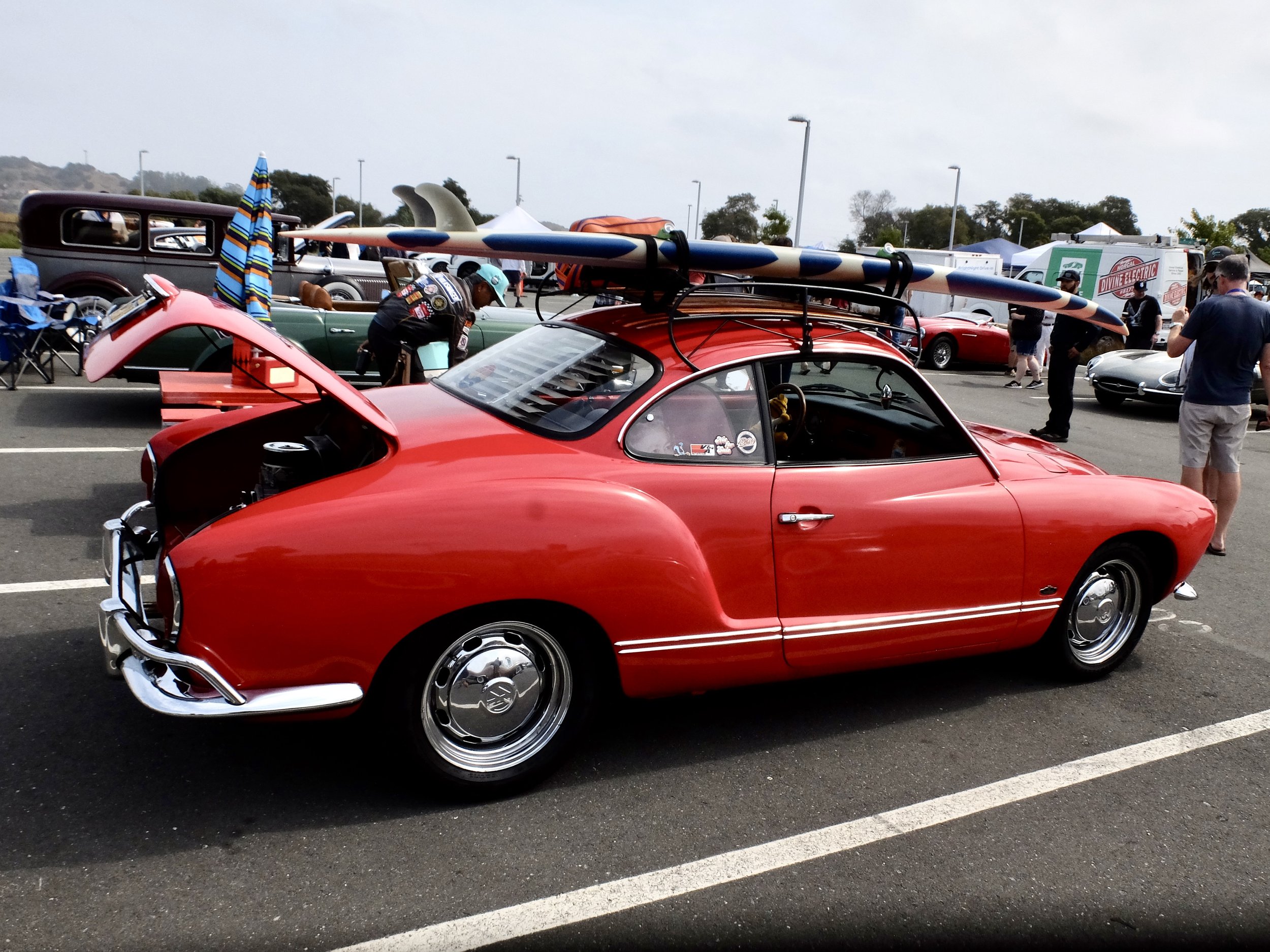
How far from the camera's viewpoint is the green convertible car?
342 inches

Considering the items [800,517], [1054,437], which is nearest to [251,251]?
[800,517]

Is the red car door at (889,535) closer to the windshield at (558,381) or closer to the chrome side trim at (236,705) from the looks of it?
the windshield at (558,381)

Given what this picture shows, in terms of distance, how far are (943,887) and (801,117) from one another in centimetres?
3477

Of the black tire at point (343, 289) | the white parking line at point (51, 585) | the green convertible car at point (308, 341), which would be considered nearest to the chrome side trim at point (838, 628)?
the white parking line at point (51, 585)

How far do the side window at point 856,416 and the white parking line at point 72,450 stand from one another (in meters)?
5.58

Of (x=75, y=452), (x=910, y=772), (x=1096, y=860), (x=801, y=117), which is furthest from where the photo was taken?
(x=801, y=117)

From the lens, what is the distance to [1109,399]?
1410cm

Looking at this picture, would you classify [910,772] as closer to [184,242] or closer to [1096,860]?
[1096,860]

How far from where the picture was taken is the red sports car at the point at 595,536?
8.91 feet

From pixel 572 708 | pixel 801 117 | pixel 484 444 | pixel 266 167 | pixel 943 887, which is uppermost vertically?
pixel 801 117

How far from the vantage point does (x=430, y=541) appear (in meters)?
2.78

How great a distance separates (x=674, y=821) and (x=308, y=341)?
706 centimetres

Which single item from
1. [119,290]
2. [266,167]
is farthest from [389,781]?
[119,290]

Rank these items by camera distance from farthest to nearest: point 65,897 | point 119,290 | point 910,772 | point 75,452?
point 119,290 < point 75,452 < point 910,772 < point 65,897
